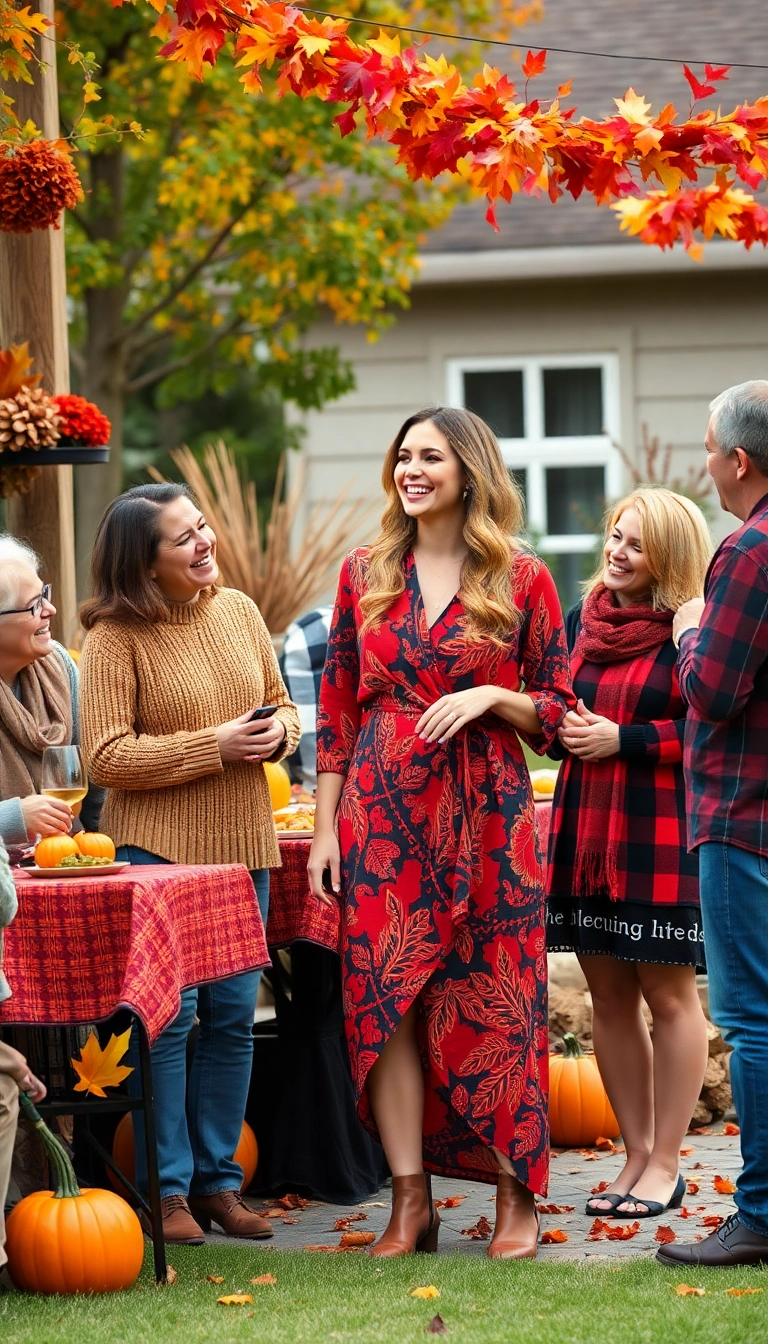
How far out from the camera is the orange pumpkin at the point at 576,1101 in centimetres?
564

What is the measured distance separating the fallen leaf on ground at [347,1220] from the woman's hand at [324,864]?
1.03 m

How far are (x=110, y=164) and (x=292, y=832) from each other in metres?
8.00

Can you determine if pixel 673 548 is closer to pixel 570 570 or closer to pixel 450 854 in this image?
pixel 450 854

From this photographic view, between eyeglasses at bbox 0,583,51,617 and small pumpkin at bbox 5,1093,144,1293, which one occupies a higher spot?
eyeglasses at bbox 0,583,51,617

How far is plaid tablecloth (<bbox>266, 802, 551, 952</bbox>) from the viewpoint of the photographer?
4.88 metres

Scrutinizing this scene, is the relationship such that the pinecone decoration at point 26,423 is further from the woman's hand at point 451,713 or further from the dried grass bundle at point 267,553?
the dried grass bundle at point 267,553

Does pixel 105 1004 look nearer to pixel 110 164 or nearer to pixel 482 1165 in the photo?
pixel 482 1165

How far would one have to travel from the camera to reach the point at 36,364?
19.0 ft

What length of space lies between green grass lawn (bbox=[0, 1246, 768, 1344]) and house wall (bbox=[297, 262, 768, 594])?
7.84 metres

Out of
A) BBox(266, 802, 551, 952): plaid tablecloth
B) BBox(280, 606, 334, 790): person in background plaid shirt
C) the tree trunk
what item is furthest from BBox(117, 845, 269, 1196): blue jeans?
the tree trunk

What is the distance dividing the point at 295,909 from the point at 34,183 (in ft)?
7.48

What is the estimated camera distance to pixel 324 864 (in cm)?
Answer: 425

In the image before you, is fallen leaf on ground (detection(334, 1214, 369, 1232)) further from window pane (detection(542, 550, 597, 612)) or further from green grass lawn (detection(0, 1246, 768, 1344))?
window pane (detection(542, 550, 597, 612))

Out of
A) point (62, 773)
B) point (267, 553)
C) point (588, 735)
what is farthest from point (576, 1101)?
point (267, 553)
